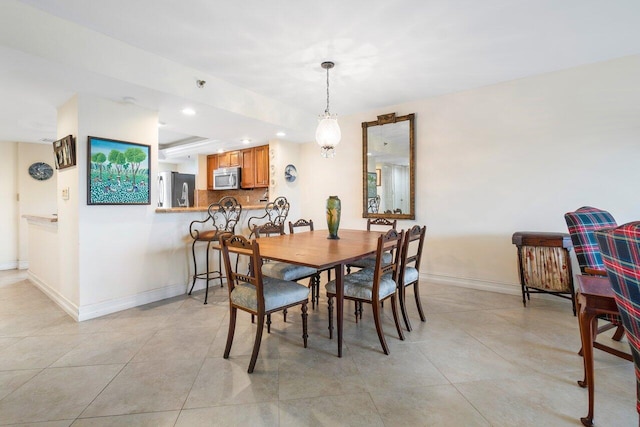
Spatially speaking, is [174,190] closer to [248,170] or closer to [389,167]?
[248,170]

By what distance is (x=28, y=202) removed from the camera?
509cm

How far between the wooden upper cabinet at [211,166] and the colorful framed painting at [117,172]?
11.2ft

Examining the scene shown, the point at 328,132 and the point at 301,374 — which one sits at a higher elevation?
the point at 328,132

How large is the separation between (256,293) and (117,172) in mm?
2143

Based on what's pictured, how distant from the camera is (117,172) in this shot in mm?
2908

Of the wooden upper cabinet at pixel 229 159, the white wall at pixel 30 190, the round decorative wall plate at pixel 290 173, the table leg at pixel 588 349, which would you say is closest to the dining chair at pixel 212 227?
the round decorative wall plate at pixel 290 173

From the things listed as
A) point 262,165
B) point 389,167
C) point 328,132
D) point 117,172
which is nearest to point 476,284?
point 389,167

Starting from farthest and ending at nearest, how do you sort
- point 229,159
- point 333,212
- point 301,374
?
point 229,159 → point 333,212 → point 301,374

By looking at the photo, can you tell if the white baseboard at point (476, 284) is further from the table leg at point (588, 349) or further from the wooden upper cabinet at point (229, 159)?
the wooden upper cabinet at point (229, 159)

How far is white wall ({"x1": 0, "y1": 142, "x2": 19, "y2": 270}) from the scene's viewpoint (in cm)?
489

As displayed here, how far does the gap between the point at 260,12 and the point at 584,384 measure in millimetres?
3243

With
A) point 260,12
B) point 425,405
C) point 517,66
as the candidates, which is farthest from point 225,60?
point 425,405

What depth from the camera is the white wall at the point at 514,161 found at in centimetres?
285

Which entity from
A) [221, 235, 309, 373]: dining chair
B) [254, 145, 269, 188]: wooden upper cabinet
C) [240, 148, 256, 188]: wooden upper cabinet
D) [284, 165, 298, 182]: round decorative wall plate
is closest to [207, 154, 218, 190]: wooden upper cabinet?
[240, 148, 256, 188]: wooden upper cabinet
